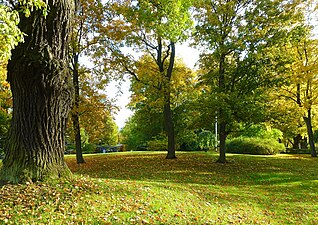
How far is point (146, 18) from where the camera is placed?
366 inches

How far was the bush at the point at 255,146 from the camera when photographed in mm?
22203

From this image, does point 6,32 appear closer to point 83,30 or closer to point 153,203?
point 153,203

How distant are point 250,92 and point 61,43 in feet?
31.2

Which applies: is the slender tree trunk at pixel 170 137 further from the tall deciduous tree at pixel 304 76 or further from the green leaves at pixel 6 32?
the green leaves at pixel 6 32

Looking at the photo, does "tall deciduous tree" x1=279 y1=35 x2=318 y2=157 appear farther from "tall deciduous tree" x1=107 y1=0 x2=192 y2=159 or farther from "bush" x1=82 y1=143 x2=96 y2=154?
"bush" x1=82 y1=143 x2=96 y2=154

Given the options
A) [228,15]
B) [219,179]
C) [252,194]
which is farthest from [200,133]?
[252,194]

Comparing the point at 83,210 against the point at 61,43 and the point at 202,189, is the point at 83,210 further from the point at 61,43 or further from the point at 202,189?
the point at 202,189

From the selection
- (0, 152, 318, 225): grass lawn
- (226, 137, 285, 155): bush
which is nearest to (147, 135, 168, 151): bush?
(226, 137, 285, 155): bush

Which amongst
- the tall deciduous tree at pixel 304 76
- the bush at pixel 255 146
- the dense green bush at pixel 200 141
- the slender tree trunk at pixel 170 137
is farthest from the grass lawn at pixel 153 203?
the dense green bush at pixel 200 141

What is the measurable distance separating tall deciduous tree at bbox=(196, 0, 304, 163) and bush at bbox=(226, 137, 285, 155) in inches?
401

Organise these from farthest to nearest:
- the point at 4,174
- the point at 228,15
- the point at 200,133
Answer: the point at 200,133
the point at 228,15
the point at 4,174

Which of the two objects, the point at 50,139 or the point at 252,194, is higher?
the point at 50,139

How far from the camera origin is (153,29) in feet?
41.3

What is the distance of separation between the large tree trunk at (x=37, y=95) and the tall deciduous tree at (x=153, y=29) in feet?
12.7
